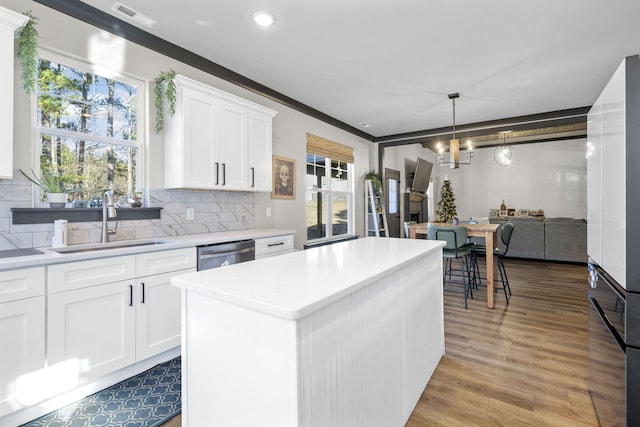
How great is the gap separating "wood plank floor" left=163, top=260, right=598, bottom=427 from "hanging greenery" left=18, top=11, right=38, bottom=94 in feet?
7.31

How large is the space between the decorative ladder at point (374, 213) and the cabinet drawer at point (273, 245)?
2837 millimetres

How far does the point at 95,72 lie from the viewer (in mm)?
2465

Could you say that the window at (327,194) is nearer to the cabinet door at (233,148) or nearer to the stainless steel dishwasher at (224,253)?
the cabinet door at (233,148)

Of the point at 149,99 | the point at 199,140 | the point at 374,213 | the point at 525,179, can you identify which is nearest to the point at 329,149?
the point at 374,213

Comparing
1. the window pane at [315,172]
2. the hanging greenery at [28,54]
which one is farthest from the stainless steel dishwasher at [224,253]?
the window pane at [315,172]

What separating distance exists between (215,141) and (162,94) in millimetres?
576

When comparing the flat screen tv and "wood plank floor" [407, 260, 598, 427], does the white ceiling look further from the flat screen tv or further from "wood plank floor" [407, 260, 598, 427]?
the flat screen tv

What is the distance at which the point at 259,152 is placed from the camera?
3.42 m

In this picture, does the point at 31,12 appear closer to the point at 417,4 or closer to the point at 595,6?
the point at 417,4

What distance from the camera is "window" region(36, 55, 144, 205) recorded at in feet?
7.41

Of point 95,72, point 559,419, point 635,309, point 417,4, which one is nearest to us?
point 635,309

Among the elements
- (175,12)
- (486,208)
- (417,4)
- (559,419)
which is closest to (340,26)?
(417,4)

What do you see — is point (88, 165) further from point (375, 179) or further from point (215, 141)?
point (375, 179)

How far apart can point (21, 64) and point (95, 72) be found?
1.68ft
